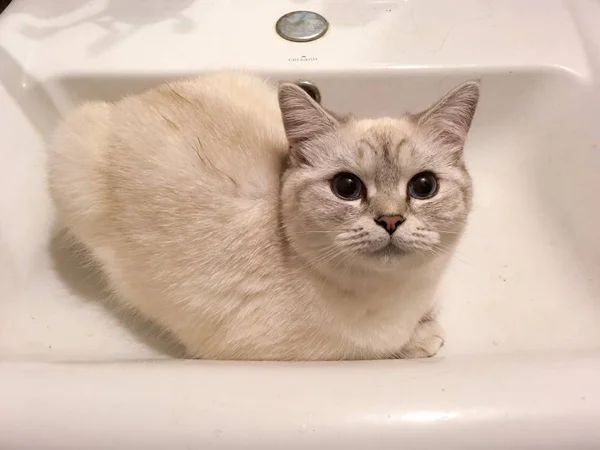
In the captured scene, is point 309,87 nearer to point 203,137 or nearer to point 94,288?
point 203,137

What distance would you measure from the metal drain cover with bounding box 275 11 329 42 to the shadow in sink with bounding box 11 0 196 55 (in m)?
0.22

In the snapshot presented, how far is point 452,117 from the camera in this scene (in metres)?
0.82

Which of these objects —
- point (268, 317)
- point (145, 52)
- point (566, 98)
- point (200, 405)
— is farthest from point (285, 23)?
point (200, 405)

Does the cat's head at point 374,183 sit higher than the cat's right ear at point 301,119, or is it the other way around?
the cat's right ear at point 301,119

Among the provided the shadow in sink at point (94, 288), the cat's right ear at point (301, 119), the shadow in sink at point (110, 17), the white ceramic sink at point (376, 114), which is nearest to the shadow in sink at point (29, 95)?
the white ceramic sink at point (376, 114)

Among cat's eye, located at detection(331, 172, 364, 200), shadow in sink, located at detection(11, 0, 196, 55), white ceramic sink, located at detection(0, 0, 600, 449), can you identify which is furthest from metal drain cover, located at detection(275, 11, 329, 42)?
cat's eye, located at detection(331, 172, 364, 200)

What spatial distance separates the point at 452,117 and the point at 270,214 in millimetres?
330

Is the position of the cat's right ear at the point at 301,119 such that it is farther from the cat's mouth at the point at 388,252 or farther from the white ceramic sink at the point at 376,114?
the white ceramic sink at the point at 376,114

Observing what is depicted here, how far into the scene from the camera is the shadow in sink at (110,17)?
4.14 ft

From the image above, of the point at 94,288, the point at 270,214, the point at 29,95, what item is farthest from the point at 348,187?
the point at 29,95

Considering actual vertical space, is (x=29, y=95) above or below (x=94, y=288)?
above

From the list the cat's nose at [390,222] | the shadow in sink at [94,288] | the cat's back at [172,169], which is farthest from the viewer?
the shadow in sink at [94,288]

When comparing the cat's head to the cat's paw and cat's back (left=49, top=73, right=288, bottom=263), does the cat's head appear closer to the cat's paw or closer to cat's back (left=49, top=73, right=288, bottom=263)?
cat's back (left=49, top=73, right=288, bottom=263)

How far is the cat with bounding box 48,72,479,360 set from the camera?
2.56 feet
